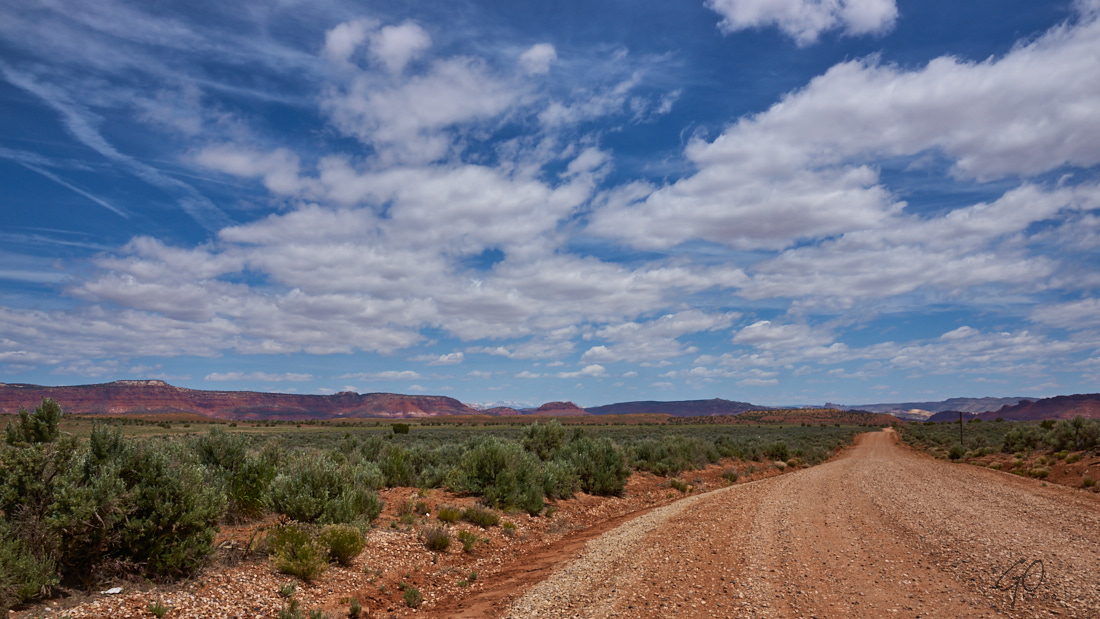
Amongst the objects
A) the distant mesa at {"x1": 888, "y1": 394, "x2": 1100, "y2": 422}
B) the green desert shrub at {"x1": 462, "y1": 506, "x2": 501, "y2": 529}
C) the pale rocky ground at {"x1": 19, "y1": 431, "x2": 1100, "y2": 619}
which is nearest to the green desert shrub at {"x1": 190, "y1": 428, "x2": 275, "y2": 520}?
the pale rocky ground at {"x1": 19, "y1": 431, "x2": 1100, "y2": 619}

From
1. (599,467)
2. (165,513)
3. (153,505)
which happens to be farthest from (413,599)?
(599,467)

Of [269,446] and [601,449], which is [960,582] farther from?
[601,449]

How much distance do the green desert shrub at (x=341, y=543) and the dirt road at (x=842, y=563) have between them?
3205 millimetres

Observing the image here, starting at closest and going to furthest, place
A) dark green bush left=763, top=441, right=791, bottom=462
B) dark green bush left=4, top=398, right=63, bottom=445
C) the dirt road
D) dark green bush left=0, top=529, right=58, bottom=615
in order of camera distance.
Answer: dark green bush left=0, top=529, right=58, bottom=615
the dirt road
dark green bush left=4, top=398, right=63, bottom=445
dark green bush left=763, top=441, right=791, bottom=462

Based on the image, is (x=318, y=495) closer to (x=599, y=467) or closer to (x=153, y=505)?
(x=153, y=505)

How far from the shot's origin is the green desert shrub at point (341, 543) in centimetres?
959

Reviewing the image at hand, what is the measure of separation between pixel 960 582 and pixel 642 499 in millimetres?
13855

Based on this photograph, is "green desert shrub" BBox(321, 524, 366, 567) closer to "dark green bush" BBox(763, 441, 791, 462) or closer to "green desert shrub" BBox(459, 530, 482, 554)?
"green desert shrub" BBox(459, 530, 482, 554)

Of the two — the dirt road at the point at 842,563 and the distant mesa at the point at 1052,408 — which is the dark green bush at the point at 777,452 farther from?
the distant mesa at the point at 1052,408

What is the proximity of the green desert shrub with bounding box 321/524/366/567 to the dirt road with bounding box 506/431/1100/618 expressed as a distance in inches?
126

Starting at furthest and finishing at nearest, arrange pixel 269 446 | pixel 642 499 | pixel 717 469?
pixel 717 469, pixel 642 499, pixel 269 446

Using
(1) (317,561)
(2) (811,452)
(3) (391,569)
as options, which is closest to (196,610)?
(1) (317,561)

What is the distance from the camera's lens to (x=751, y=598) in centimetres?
738

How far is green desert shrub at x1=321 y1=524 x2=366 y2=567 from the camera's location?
9.59 metres
